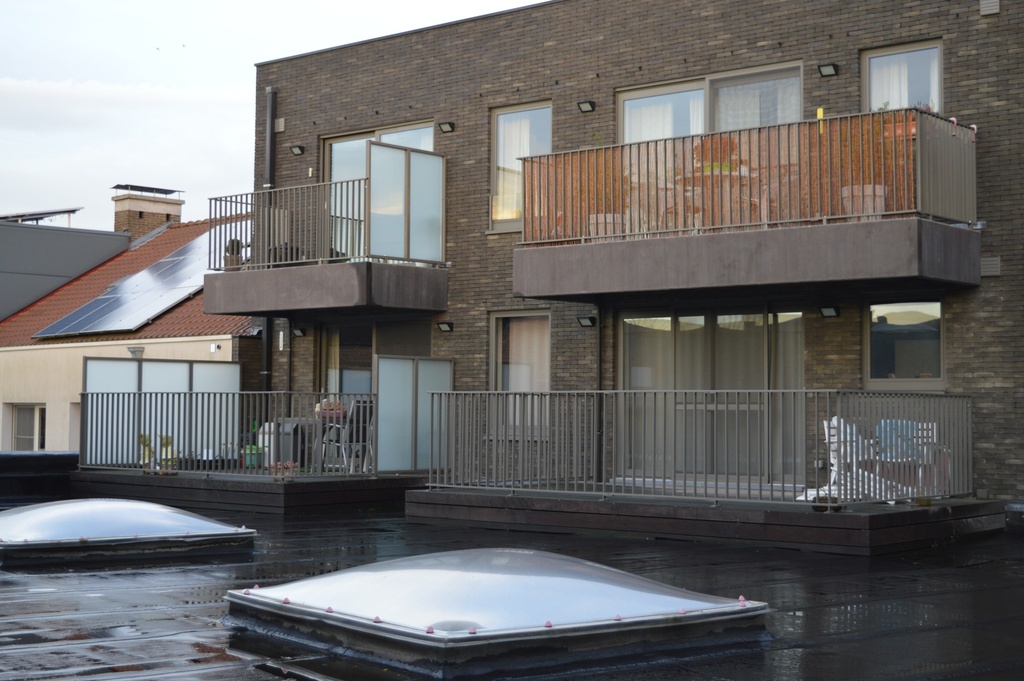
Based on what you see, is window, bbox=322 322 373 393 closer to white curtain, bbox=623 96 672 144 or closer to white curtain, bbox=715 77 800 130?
white curtain, bbox=623 96 672 144

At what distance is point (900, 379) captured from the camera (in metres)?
16.2

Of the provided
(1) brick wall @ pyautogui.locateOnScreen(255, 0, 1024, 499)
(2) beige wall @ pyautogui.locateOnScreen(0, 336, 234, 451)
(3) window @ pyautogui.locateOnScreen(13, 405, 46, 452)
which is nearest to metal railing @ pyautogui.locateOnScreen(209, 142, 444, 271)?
(1) brick wall @ pyautogui.locateOnScreen(255, 0, 1024, 499)

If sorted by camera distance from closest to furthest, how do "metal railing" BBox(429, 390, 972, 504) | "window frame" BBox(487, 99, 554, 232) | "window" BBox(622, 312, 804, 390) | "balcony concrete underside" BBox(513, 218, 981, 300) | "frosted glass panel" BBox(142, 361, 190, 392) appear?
"metal railing" BBox(429, 390, 972, 504) < "balcony concrete underside" BBox(513, 218, 981, 300) < "window" BBox(622, 312, 804, 390) < "window frame" BBox(487, 99, 554, 232) < "frosted glass panel" BBox(142, 361, 190, 392)

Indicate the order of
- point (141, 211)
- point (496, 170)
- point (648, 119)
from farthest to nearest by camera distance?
point (141, 211) < point (496, 170) < point (648, 119)

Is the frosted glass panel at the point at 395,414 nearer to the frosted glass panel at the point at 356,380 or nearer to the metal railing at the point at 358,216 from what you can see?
the metal railing at the point at 358,216

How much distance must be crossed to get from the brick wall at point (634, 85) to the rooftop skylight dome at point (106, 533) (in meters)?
7.83

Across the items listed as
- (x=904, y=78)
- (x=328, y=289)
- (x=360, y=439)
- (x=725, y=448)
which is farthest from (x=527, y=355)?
(x=904, y=78)

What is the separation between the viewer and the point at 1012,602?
9.57 meters

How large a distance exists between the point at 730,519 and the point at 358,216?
8503 mm

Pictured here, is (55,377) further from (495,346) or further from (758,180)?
(758,180)

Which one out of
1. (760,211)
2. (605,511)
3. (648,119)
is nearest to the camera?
(605,511)

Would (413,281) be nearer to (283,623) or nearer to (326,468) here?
(326,468)

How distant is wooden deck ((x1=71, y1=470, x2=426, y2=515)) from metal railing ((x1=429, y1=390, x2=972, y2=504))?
178cm

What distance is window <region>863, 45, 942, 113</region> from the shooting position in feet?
53.0
